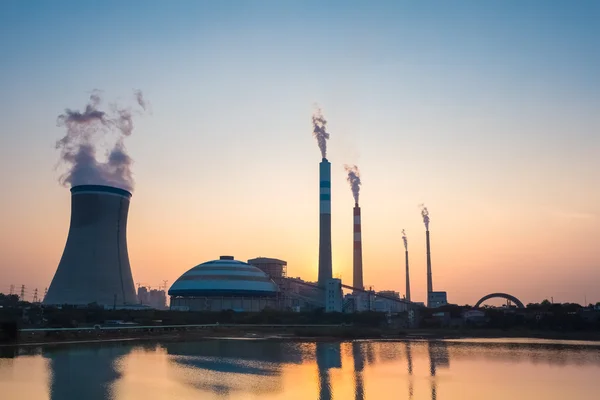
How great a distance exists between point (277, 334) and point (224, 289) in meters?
28.1

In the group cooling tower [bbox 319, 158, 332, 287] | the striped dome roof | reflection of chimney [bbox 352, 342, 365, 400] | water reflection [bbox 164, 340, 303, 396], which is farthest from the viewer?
the striped dome roof

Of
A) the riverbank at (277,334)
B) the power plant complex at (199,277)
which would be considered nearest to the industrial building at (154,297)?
the power plant complex at (199,277)

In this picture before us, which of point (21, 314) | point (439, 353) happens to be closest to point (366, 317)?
point (439, 353)

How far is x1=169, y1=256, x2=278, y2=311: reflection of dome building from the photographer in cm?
8275

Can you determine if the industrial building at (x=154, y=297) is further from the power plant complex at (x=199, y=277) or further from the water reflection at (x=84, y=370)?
the water reflection at (x=84, y=370)

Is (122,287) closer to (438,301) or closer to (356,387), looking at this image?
(356,387)

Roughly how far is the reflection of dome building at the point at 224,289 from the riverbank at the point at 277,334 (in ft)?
65.4

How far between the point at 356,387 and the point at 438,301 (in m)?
74.3

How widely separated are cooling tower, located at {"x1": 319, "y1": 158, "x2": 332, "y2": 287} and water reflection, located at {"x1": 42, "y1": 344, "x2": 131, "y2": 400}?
4425cm

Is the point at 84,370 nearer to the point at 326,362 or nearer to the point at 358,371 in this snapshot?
the point at 326,362

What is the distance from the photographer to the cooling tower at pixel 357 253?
81938 mm

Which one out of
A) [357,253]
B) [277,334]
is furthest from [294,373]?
[357,253]

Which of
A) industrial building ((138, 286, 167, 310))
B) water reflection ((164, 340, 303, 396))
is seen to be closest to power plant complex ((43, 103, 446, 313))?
water reflection ((164, 340, 303, 396))

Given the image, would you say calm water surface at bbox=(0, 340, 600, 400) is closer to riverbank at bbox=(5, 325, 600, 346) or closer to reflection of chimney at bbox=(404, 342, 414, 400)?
reflection of chimney at bbox=(404, 342, 414, 400)
